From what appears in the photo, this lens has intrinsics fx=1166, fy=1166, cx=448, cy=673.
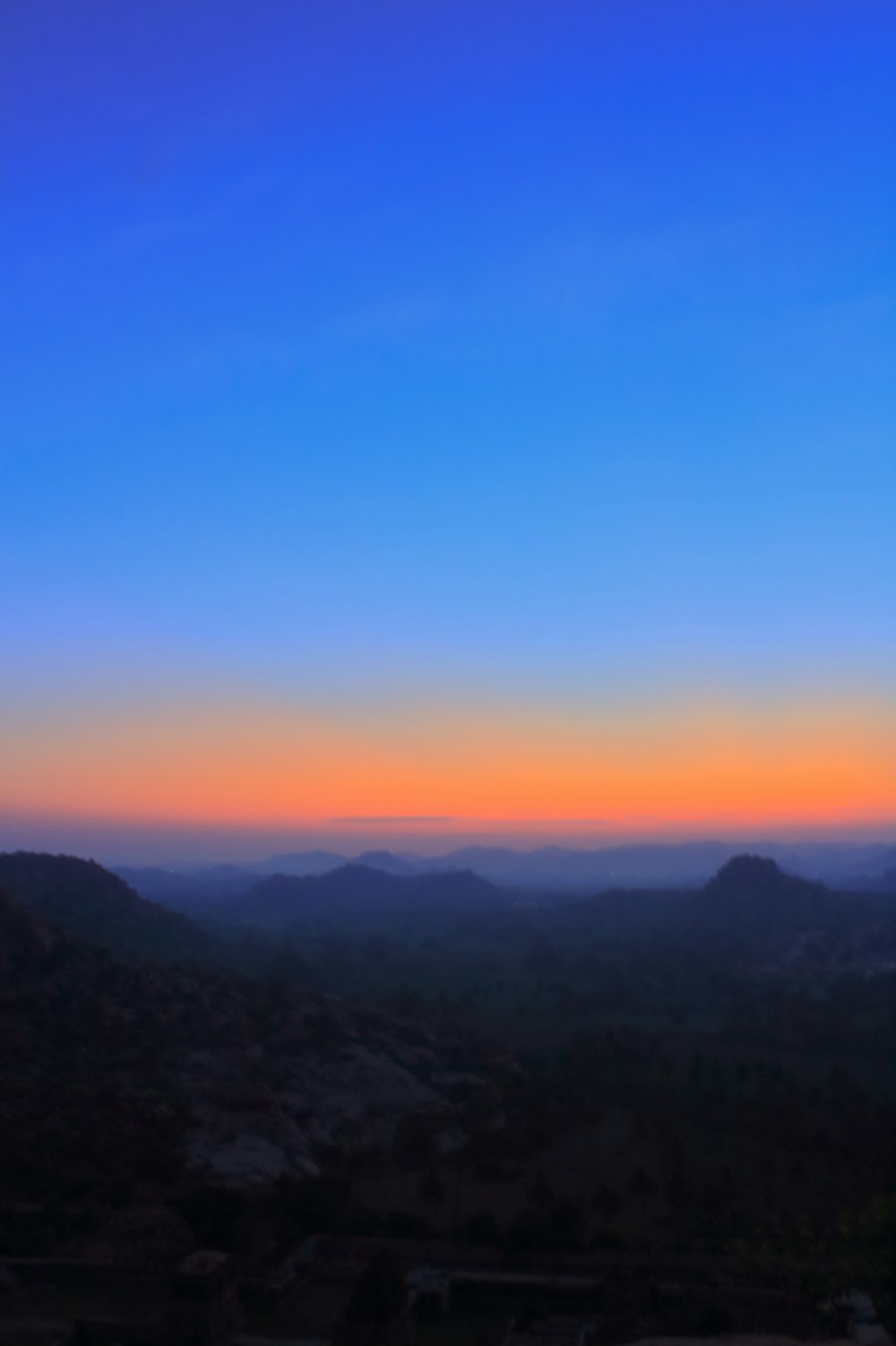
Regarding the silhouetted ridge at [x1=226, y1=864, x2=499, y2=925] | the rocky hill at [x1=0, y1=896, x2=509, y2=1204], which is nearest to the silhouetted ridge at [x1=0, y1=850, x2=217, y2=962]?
the rocky hill at [x1=0, y1=896, x2=509, y2=1204]

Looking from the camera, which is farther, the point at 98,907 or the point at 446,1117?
the point at 98,907

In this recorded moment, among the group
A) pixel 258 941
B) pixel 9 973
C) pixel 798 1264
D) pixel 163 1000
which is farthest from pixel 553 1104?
pixel 258 941

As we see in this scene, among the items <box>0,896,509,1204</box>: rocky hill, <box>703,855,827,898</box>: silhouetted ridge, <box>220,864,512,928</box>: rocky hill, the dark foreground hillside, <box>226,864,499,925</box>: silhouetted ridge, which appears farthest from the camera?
<box>226,864,499,925</box>: silhouetted ridge

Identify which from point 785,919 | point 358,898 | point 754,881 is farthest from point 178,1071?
point 358,898

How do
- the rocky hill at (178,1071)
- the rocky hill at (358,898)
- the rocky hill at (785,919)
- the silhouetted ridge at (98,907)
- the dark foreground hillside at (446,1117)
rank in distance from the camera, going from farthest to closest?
the rocky hill at (358,898)
the rocky hill at (785,919)
the silhouetted ridge at (98,907)
the rocky hill at (178,1071)
the dark foreground hillside at (446,1117)

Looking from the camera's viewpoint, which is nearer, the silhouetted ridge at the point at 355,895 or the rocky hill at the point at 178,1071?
the rocky hill at the point at 178,1071

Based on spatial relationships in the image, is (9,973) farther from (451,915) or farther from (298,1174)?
(451,915)

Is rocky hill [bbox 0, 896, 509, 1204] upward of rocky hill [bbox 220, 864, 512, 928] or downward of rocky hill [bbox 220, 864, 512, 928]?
upward

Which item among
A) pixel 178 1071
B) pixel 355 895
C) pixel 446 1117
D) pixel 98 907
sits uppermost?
pixel 98 907

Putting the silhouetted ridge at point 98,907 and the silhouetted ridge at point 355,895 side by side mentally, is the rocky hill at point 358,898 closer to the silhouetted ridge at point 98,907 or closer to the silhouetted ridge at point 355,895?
the silhouetted ridge at point 355,895

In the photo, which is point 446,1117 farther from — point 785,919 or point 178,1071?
point 785,919

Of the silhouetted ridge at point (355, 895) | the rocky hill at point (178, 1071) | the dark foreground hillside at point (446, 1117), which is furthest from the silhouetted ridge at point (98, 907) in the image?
the silhouetted ridge at point (355, 895)

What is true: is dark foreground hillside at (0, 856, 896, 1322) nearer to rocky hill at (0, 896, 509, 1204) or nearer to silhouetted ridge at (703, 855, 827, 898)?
rocky hill at (0, 896, 509, 1204)

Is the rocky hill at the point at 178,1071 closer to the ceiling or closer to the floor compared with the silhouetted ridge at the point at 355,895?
closer to the ceiling
